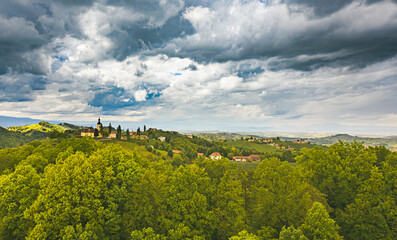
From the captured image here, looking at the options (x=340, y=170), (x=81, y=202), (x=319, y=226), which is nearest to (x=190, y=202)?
(x=81, y=202)

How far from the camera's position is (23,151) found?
50.7 meters

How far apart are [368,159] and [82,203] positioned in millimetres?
40877

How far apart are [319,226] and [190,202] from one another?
14309mm

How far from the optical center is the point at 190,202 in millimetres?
26938

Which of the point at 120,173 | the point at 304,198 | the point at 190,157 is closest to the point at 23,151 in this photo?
the point at 120,173

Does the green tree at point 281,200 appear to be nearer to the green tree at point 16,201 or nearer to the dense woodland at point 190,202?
the dense woodland at point 190,202

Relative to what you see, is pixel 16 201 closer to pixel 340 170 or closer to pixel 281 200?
pixel 281 200

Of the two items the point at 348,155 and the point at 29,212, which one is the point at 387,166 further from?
the point at 29,212

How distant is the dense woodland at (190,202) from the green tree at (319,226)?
259 mm

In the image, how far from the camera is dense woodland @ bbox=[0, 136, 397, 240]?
24.8m

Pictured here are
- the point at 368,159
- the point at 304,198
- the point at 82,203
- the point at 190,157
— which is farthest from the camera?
the point at 190,157

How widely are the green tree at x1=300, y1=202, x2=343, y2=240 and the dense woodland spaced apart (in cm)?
26

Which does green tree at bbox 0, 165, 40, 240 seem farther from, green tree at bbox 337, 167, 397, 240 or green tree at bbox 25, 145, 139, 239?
green tree at bbox 337, 167, 397, 240

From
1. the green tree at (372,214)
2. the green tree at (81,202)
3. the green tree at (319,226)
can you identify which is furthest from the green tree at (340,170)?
the green tree at (81,202)
